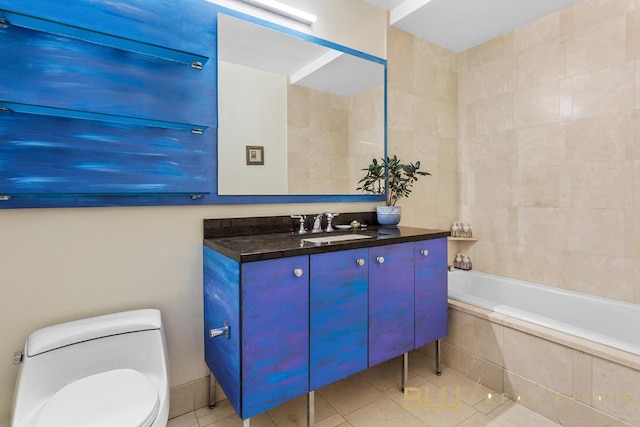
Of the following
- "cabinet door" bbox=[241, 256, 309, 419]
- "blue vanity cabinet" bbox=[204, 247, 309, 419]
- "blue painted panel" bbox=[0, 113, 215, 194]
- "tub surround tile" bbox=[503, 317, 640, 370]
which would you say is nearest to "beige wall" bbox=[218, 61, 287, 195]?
"blue painted panel" bbox=[0, 113, 215, 194]

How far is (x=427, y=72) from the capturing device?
105 inches

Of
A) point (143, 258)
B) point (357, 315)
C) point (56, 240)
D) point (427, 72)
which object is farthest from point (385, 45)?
point (56, 240)

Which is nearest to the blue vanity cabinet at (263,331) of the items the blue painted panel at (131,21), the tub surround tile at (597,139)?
the blue painted panel at (131,21)

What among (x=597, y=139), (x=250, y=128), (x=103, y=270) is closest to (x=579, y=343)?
(x=597, y=139)

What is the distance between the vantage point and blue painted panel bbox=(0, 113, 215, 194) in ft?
4.06

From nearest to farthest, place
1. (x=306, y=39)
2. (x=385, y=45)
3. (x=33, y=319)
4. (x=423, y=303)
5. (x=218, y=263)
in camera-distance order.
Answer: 1. (x=33, y=319)
2. (x=218, y=263)
3. (x=423, y=303)
4. (x=306, y=39)
5. (x=385, y=45)

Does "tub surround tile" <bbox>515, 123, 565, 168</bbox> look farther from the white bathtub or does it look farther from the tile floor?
the tile floor

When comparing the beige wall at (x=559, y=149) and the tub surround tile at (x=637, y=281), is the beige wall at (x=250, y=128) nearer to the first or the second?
the beige wall at (x=559, y=149)

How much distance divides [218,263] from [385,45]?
201 cm

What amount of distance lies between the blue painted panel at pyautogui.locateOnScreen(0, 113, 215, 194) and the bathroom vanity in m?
0.32

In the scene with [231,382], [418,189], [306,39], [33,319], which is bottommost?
[231,382]

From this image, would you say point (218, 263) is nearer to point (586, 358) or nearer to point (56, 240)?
point (56, 240)

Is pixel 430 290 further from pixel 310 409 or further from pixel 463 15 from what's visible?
pixel 463 15

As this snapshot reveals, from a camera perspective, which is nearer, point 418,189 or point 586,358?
point 586,358
